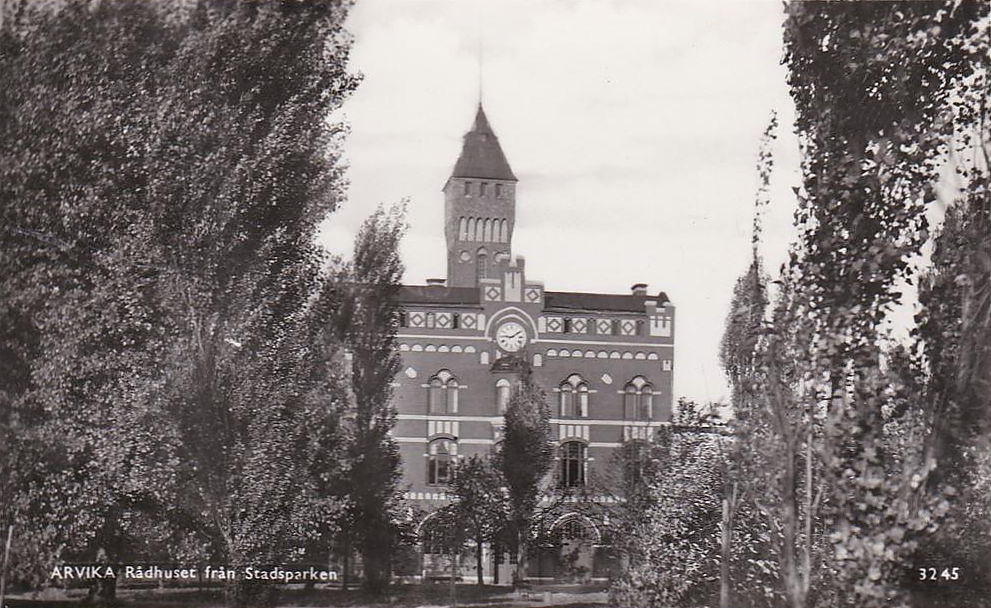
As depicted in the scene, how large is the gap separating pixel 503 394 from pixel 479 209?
1490 millimetres

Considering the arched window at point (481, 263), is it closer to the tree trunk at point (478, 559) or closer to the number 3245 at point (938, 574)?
the tree trunk at point (478, 559)

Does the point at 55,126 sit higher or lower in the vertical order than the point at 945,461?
higher

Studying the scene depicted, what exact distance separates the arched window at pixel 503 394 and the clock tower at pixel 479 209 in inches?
34.0

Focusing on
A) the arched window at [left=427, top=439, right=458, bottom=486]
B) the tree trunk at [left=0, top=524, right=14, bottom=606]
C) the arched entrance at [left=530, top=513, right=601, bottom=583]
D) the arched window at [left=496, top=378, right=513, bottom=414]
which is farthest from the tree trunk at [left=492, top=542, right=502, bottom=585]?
the tree trunk at [left=0, top=524, right=14, bottom=606]

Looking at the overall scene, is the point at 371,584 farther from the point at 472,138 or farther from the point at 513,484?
the point at 472,138

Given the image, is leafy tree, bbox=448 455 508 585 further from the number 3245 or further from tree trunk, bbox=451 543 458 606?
the number 3245

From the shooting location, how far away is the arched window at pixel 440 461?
7664 mm

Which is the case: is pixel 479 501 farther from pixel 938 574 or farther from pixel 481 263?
pixel 938 574

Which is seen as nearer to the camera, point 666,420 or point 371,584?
point 371,584

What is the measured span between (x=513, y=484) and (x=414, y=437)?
877mm

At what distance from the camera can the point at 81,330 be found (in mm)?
7531

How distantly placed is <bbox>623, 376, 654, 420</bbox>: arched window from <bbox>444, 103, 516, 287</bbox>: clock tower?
1.42m

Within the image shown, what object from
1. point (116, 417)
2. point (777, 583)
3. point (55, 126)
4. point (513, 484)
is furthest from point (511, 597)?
point (55, 126)

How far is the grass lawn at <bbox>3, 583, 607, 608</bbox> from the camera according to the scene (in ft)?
24.0
